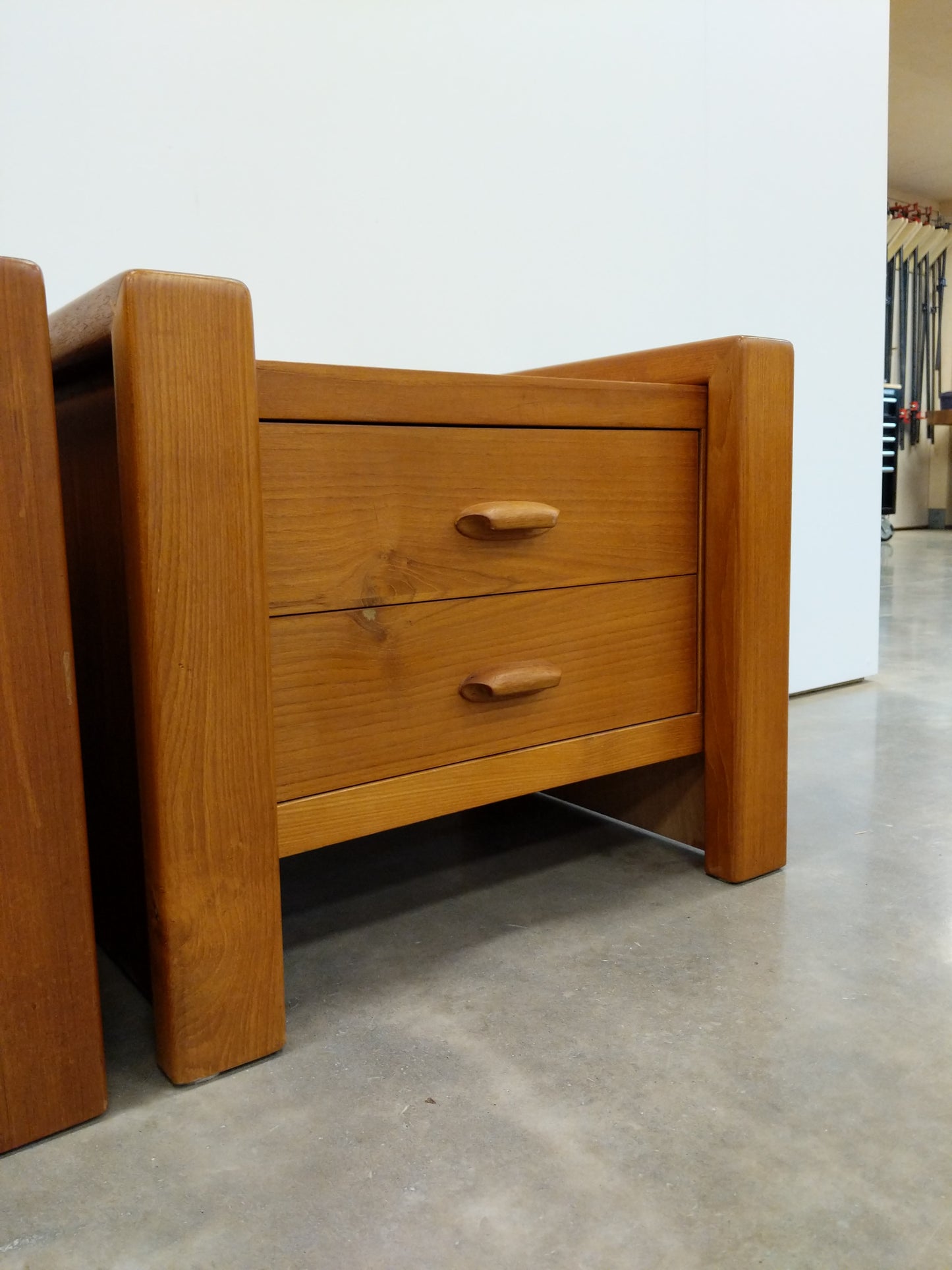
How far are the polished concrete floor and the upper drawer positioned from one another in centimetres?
34

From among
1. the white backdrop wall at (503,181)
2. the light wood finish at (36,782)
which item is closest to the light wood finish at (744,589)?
the white backdrop wall at (503,181)

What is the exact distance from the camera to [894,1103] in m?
0.68

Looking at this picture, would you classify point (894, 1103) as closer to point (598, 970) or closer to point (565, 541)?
point (598, 970)

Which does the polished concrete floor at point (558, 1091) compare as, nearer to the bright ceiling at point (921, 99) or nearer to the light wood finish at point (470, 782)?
the light wood finish at point (470, 782)

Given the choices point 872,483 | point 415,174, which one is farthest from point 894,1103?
point 872,483

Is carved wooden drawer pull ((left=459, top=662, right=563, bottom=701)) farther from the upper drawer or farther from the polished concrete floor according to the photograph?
the polished concrete floor

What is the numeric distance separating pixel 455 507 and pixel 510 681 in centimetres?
16

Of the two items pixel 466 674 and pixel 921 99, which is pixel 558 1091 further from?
pixel 921 99

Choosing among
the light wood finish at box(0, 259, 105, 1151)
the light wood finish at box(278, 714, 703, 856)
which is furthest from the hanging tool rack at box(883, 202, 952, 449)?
the light wood finish at box(0, 259, 105, 1151)

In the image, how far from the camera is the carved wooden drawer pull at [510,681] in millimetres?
889

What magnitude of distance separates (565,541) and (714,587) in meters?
0.20

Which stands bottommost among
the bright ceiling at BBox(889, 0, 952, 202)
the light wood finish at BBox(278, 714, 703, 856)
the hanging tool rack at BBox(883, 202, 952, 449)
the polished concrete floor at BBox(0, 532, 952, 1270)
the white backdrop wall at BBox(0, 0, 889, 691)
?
the polished concrete floor at BBox(0, 532, 952, 1270)

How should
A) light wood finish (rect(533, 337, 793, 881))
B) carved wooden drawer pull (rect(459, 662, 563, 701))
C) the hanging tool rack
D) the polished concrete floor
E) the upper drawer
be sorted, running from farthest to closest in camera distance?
the hanging tool rack → light wood finish (rect(533, 337, 793, 881)) → carved wooden drawer pull (rect(459, 662, 563, 701)) → the upper drawer → the polished concrete floor

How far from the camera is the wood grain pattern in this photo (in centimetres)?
67
